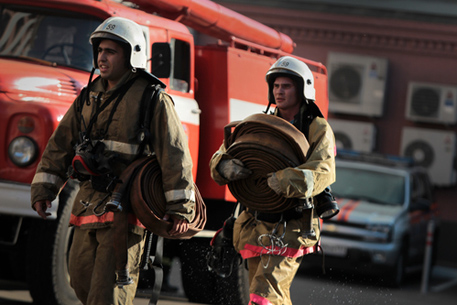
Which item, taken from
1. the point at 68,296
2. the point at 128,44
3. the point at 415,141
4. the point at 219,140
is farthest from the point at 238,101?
the point at 415,141

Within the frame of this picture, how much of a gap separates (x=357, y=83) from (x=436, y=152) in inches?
94.1

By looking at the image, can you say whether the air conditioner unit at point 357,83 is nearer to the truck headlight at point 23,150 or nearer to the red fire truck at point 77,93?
the red fire truck at point 77,93

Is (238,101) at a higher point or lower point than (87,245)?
higher

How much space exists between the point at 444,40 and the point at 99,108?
52.6 ft

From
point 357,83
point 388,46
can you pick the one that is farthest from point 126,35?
point 388,46

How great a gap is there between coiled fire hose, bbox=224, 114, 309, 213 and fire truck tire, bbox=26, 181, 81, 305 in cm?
205

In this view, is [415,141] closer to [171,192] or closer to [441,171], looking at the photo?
[441,171]

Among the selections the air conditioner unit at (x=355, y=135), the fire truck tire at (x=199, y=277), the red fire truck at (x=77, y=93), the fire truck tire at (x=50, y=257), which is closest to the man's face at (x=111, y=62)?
the red fire truck at (x=77, y=93)

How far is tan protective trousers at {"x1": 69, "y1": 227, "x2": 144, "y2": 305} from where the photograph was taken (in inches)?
192

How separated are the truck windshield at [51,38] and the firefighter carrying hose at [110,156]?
2.28m

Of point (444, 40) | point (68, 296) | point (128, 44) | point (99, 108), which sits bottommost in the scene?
point (68, 296)

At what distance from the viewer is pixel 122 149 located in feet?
16.7

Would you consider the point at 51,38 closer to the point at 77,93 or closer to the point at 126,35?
the point at 77,93

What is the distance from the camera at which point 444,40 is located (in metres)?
19.9
